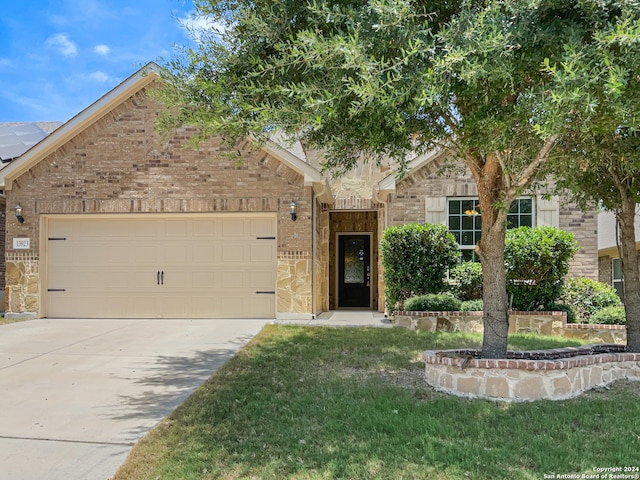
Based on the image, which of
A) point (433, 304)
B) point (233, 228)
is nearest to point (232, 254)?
point (233, 228)

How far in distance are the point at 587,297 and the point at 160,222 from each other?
31.7ft

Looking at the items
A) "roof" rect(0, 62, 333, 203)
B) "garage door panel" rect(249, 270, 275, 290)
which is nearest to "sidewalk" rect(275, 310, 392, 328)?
"garage door panel" rect(249, 270, 275, 290)

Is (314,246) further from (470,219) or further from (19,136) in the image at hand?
(19,136)

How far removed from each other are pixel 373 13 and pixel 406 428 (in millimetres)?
3703

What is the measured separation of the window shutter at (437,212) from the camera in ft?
39.3

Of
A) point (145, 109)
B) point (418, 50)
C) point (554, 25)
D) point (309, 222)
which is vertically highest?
point (145, 109)

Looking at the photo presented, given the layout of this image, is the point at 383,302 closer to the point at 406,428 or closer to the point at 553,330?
the point at 553,330

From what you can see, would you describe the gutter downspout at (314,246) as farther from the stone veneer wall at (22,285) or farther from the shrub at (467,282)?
the stone veneer wall at (22,285)

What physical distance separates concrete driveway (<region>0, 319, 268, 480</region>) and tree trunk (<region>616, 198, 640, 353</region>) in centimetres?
552

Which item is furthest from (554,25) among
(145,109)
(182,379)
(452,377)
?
(145,109)

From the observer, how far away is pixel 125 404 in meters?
5.24

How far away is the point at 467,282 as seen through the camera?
11.1 meters

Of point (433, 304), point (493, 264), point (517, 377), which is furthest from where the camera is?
point (433, 304)

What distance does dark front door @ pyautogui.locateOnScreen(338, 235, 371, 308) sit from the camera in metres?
14.6
